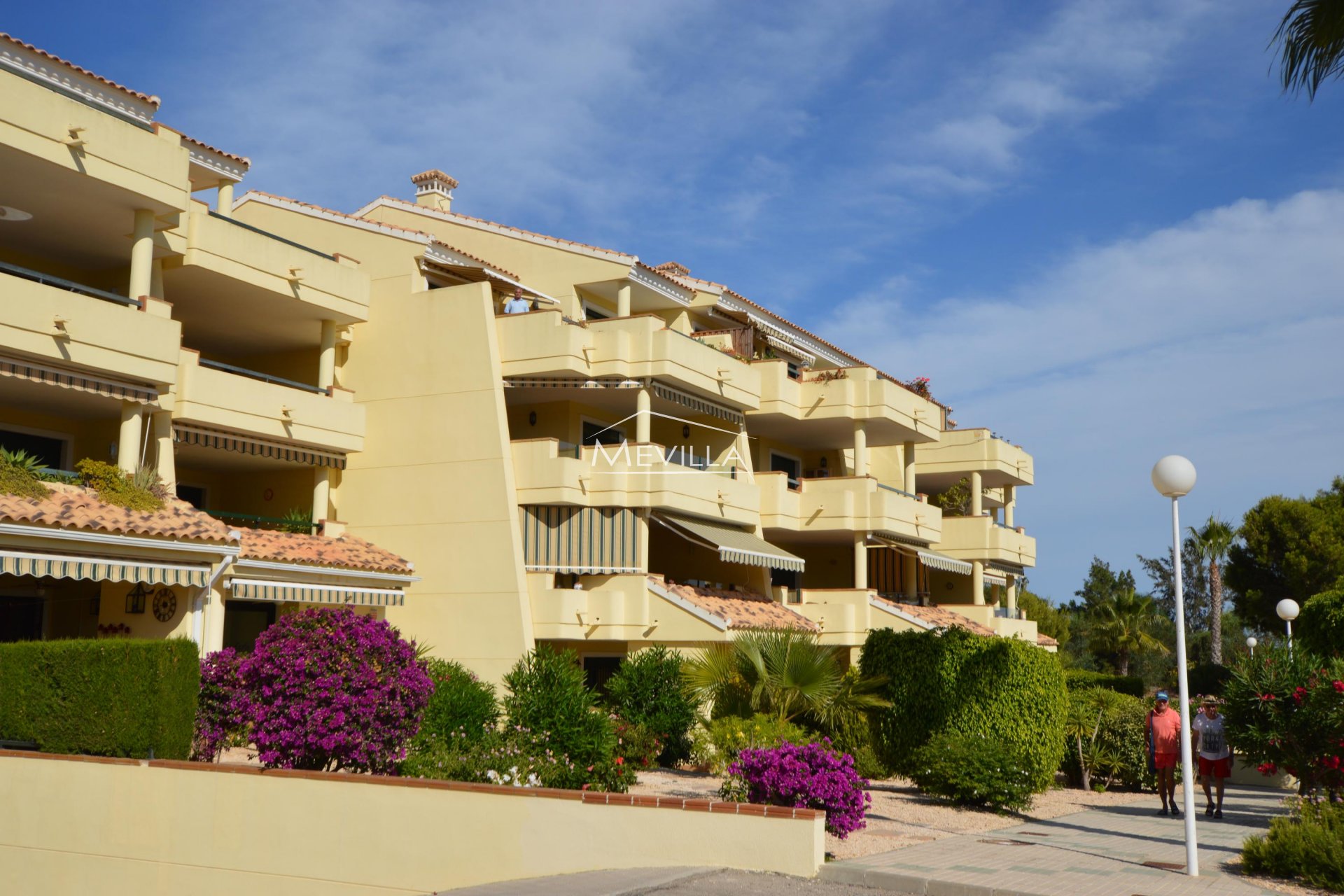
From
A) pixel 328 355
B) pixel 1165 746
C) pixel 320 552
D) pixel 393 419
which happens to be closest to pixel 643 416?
pixel 393 419

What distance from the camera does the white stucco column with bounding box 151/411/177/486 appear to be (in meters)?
24.7

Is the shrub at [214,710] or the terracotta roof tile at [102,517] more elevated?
the terracotta roof tile at [102,517]

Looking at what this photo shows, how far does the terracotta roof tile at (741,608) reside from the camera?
29.5 metres

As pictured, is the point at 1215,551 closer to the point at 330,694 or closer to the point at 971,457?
the point at 971,457

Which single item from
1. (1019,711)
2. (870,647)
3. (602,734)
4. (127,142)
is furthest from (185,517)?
(1019,711)

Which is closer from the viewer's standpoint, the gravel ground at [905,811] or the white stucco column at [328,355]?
the gravel ground at [905,811]

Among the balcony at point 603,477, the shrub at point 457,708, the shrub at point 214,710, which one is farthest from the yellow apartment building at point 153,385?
the shrub at point 457,708

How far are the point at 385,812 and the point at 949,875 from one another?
699cm

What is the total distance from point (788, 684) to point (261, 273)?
47.9 ft

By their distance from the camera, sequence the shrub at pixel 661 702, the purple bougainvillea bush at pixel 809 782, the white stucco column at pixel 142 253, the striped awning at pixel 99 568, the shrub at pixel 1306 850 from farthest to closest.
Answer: the shrub at pixel 661 702
the white stucco column at pixel 142 253
the striped awning at pixel 99 568
the purple bougainvillea bush at pixel 809 782
the shrub at pixel 1306 850

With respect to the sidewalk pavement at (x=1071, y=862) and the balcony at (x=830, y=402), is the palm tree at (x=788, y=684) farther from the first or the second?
the balcony at (x=830, y=402)

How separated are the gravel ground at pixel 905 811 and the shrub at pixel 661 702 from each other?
88 centimetres

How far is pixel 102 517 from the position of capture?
68.8ft

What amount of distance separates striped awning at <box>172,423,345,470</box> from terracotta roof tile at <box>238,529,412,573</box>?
1699 mm
